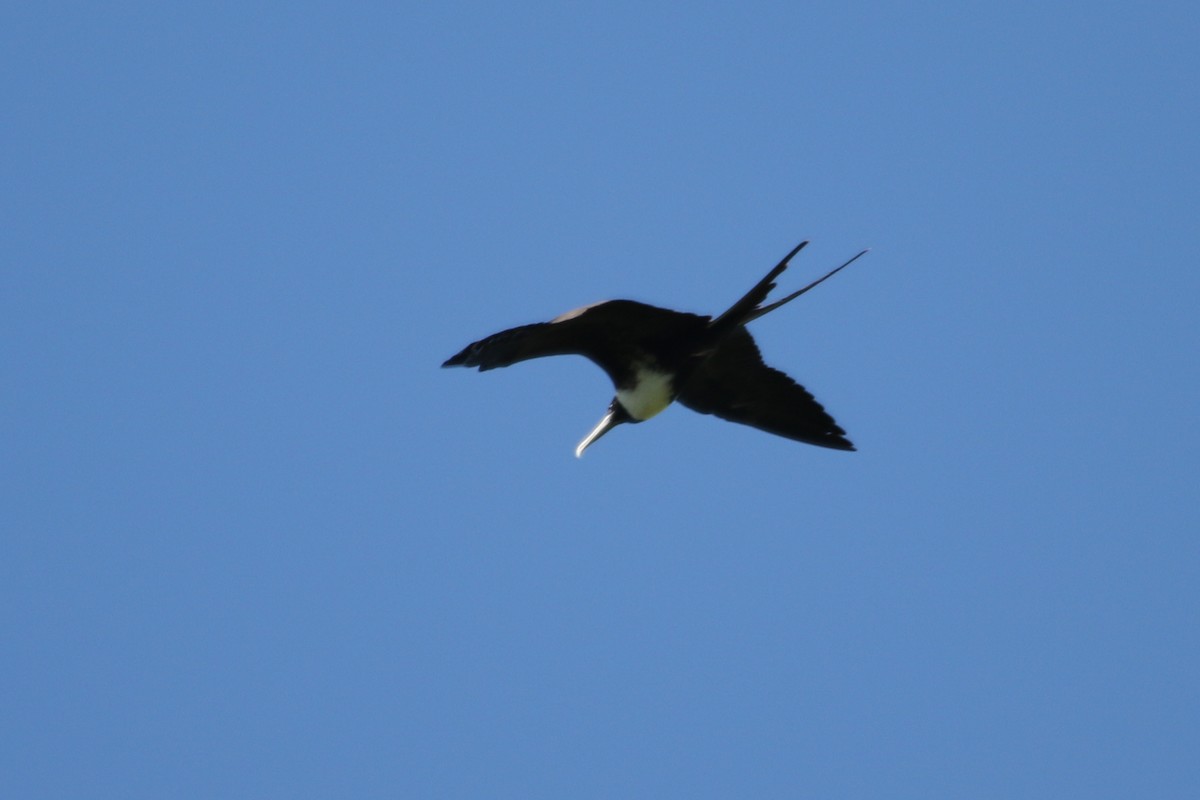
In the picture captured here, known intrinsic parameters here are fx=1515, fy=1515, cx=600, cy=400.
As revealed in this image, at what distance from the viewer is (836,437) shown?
8.23 m

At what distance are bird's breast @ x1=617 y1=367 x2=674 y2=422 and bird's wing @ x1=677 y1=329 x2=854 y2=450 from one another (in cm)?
34

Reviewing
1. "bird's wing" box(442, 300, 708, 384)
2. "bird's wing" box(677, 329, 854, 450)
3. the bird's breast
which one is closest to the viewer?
"bird's wing" box(442, 300, 708, 384)

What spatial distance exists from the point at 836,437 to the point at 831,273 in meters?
1.60

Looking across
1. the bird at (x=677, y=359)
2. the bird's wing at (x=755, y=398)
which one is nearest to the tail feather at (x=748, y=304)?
the bird at (x=677, y=359)

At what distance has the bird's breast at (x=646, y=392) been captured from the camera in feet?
25.4

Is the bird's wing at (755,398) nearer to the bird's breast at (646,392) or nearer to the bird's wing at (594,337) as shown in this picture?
the bird's breast at (646,392)

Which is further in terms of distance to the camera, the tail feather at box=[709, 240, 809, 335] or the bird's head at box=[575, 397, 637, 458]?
the bird's head at box=[575, 397, 637, 458]

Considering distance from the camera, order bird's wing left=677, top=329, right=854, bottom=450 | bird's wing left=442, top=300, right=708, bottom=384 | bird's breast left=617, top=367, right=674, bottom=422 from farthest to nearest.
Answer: bird's wing left=677, top=329, right=854, bottom=450 → bird's breast left=617, top=367, right=674, bottom=422 → bird's wing left=442, top=300, right=708, bottom=384

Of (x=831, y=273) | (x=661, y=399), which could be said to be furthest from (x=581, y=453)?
(x=831, y=273)

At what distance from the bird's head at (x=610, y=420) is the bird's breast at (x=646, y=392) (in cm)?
5

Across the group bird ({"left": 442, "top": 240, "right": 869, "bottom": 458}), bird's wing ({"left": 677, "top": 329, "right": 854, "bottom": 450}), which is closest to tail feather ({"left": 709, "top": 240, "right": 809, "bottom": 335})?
bird ({"left": 442, "top": 240, "right": 869, "bottom": 458})

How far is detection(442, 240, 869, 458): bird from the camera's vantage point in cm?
680

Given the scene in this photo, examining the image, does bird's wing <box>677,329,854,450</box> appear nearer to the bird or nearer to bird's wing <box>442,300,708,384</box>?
the bird

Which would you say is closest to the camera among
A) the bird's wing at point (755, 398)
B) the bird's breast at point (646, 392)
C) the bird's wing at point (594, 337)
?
the bird's wing at point (594, 337)
